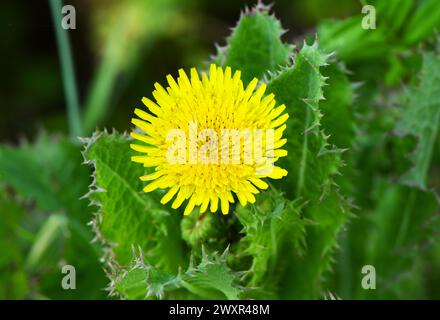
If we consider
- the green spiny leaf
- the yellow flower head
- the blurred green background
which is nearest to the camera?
the yellow flower head

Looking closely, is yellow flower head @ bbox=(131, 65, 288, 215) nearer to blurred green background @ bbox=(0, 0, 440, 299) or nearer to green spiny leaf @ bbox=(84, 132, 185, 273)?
green spiny leaf @ bbox=(84, 132, 185, 273)

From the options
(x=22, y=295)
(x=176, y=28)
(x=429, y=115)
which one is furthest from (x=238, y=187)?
(x=176, y=28)

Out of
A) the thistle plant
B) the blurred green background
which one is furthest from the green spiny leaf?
the blurred green background

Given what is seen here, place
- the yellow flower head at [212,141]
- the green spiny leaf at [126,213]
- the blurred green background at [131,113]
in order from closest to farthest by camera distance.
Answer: the yellow flower head at [212,141] < the green spiny leaf at [126,213] < the blurred green background at [131,113]

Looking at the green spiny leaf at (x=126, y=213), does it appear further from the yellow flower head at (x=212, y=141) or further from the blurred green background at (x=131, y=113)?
the yellow flower head at (x=212, y=141)

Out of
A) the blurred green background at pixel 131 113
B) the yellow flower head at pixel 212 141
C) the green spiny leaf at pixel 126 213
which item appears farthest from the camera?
the blurred green background at pixel 131 113

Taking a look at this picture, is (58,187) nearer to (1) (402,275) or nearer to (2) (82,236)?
(2) (82,236)

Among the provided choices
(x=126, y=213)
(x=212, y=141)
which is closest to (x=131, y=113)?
(x=126, y=213)

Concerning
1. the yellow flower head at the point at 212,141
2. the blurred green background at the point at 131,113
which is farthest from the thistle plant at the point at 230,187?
the blurred green background at the point at 131,113

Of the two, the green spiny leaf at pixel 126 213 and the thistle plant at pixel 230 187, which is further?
the green spiny leaf at pixel 126 213
